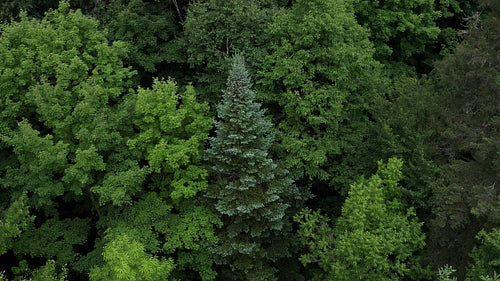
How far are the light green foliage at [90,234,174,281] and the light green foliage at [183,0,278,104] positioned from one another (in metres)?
8.69

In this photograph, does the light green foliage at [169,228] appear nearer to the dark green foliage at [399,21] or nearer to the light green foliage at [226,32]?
the light green foliage at [226,32]

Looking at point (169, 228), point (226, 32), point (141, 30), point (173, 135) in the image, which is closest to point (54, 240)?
point (169, 228)

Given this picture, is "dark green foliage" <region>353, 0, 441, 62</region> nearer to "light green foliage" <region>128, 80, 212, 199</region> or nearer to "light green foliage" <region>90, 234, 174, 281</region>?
"light green foliage" <region>128, 80, 212, 199</region>

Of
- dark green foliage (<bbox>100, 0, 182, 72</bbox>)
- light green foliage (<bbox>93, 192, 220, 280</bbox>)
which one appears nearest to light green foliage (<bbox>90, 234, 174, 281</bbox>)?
light green foliage (<bbox>93, 192, 220, 280</bbox>)

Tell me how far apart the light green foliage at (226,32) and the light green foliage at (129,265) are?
8691 millimetres

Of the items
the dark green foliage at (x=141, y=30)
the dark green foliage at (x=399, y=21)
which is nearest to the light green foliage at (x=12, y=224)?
the dark green foliage at (x=141, y=30)

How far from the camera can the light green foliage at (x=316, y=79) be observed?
59.3 ft

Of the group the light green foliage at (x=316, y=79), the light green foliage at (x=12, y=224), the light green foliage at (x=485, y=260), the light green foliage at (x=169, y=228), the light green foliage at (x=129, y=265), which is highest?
the light green foliage at (x=316, y=79)

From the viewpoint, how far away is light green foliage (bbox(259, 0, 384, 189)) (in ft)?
59.3

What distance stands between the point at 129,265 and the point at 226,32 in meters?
11.4

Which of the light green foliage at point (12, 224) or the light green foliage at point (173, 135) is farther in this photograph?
the light green foliage at point (173, 135)

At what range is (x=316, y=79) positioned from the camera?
799 inches

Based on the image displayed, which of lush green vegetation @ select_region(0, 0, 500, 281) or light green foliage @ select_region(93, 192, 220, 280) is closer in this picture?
lush green vegetation @ select_region(0, 0, 500, 281)

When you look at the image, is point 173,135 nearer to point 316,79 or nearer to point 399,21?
point 316,79
